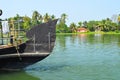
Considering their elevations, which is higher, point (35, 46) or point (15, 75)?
point (35, 46)

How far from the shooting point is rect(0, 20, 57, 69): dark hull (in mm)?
14844

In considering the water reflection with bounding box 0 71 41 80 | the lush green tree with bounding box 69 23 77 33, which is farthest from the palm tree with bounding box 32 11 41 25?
the water reflection with bounding box 0 71 41 80

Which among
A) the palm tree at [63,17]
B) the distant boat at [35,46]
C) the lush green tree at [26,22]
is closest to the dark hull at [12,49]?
the distant boat at [35,46]

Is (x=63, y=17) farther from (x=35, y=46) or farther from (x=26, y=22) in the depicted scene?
(x=35, y=46)

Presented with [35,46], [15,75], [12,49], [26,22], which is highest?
[26,22]

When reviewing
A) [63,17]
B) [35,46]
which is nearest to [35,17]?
[63,17]

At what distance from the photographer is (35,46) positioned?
592 inches

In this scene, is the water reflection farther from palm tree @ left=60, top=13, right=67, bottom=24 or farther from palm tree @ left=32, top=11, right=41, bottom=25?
palm tree @ left=60, top=13, right=67, bottom=24

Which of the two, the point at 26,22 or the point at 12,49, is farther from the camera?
the point at 26,22

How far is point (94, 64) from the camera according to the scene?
17.8 metres

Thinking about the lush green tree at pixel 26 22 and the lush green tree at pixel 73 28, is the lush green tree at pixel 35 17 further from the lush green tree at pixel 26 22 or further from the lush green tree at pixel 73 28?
the lush green tree at pixel 73 28

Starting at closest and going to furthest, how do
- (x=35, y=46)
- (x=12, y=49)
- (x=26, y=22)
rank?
(x=12, y=49) → (x=35, y=46) → (x=26, y=22)

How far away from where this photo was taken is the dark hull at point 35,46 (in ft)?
48.7

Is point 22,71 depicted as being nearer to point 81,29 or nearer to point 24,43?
point 24,43
